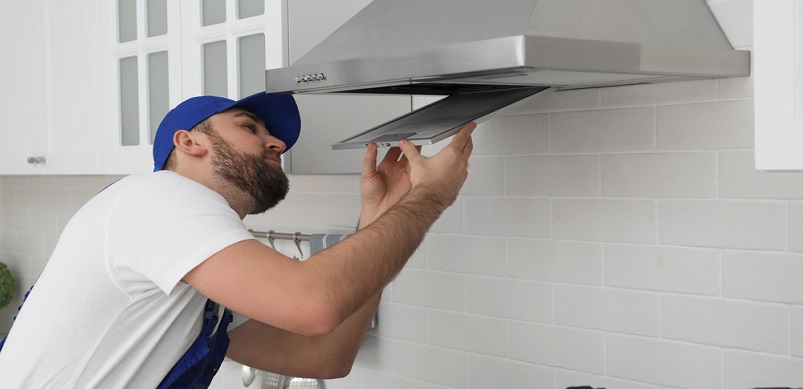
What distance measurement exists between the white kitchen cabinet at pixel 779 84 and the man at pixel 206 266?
0.53 m

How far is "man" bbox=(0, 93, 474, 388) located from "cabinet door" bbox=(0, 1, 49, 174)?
43.5 inches

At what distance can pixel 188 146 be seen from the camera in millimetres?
1752

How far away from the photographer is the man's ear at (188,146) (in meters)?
1.74

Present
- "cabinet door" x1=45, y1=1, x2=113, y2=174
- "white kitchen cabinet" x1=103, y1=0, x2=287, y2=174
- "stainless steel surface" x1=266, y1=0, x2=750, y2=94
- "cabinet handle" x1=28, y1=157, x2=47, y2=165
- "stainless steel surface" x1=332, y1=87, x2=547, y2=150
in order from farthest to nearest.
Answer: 1. "cabinet handle" x1=28, y1=157, x2=47, y2=165
2. "cabinet door" x1=45, y1=1, x2=113, y2=174
3. "white kitchen cabinet" x1=103, y1=0, x2=287, y2=174
4. "stainless steel surface" x1=332, y1=87, x2=547, y2=150
5. "stainless steel surface" x1=266, y1=0, x2=750, y2=94

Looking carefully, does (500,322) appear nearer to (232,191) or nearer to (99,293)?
(232,191)

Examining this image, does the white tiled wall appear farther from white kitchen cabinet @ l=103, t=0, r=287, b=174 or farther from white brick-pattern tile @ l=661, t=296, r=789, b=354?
white kitchen cabinet @ l=103, t=0, r=287, b=174

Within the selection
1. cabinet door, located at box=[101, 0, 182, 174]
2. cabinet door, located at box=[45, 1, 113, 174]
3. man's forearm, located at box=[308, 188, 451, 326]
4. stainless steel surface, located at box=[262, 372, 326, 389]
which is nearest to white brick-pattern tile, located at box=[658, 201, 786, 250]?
man's forearm, located at box=[308, 188, 451, 326]

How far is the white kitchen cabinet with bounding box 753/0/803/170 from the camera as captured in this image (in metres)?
1.16

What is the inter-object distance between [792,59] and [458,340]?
43.3 inches

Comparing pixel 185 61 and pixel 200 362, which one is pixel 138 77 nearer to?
pixel 185 61

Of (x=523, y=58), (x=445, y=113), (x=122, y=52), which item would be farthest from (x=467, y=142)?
(x=122, y=52)

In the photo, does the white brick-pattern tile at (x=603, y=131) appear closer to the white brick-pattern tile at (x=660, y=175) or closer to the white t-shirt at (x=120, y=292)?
the white brick-pattern tile at (x=660, y=175)

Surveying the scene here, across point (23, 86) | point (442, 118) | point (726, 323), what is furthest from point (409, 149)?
point (23, 86)

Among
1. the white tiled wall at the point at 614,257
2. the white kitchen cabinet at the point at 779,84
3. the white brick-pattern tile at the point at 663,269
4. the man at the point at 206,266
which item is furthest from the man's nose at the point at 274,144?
the white kitchen cabinet at the point at 779,84
